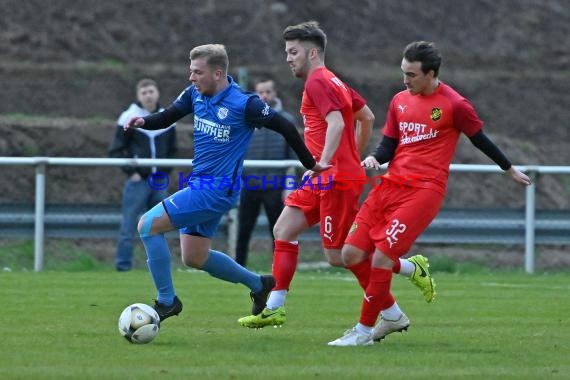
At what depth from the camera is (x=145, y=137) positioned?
15.4 m

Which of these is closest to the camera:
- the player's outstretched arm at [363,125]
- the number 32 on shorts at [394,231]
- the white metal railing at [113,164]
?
the number 32 on shorts at [394,231]

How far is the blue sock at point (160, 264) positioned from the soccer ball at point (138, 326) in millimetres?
428

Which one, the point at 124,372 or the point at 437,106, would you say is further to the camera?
the point at 437,106

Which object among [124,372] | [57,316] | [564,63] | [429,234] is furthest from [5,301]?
[564,63]

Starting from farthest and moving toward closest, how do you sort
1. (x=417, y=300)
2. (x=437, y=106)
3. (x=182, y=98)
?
(x=417, y=300) < (x=182, y=98) < (x=437, y=106)

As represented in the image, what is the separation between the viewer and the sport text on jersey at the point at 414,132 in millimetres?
8594

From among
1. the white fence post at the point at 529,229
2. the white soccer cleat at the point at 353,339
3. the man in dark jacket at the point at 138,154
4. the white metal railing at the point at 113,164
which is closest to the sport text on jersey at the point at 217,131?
the white soccer cleat at the point at 353,339

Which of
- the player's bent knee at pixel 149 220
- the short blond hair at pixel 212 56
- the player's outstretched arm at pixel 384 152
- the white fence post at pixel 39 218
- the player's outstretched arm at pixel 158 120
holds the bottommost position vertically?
the white fence post at pixel 39 218

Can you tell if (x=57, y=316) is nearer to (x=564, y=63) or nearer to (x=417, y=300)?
(x=417, y=300)

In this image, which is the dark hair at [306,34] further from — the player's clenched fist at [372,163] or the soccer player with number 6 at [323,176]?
the player's clenched fist at [372,163]

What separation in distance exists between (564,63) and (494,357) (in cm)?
2402

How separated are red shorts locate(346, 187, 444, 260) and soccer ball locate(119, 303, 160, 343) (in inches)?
54.2

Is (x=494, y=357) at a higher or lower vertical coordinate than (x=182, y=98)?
lower

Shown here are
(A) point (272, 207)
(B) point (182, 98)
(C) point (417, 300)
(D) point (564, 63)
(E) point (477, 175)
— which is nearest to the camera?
(B) point (182, 98)
